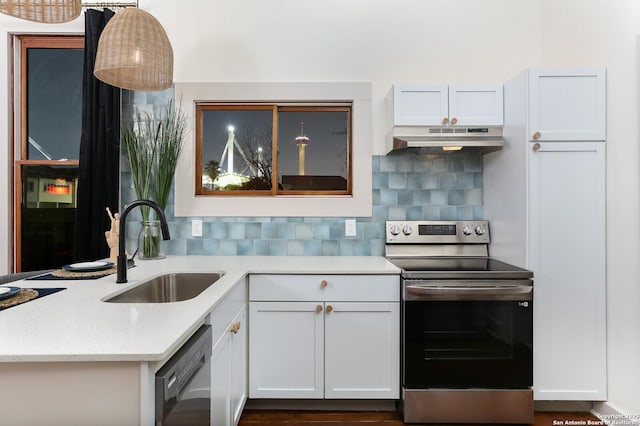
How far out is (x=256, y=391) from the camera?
2.04 metres

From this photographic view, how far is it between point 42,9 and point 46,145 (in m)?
1.65

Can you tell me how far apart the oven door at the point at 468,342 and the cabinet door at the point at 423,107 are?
3.49 feet

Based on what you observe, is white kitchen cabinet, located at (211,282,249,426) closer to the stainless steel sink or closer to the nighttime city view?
the stainless steel sink

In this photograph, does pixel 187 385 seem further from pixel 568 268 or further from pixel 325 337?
pixel 568 268

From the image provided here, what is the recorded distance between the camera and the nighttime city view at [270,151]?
8.88 ft

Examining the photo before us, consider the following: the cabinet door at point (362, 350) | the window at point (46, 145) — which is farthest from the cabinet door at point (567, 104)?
the window at point (46, 145)

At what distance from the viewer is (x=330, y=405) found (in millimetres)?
2125

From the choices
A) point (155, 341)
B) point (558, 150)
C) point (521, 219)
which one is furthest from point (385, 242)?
point (155, 341)

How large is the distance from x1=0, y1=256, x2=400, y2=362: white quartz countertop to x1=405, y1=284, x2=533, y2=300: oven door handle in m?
0.99

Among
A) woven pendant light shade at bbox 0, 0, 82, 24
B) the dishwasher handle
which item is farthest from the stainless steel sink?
woven pendant light shade at bbox 0, 0, 82, 24

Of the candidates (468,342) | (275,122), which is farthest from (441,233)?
(275,122)

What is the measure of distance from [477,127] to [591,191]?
2.35 ft

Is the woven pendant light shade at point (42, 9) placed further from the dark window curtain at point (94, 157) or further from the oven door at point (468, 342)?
the oven door at point (468, 342)

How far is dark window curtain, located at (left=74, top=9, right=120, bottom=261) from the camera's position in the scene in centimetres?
243
